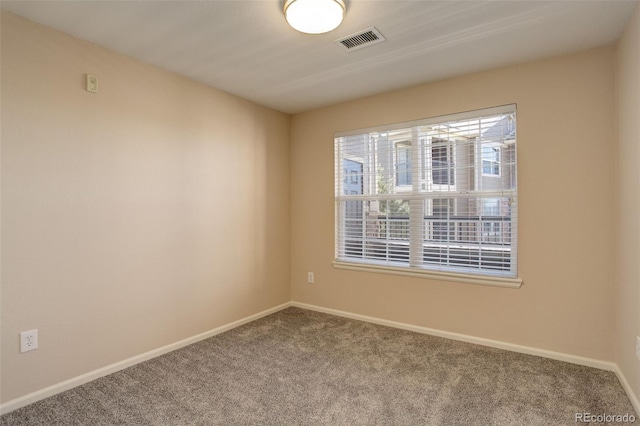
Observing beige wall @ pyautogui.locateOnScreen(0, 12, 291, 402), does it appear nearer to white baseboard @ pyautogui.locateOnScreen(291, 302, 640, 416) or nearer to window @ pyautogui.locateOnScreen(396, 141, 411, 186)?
white baseboard @ pyautogui.locateOnScreen(291, 302, 640, 416)

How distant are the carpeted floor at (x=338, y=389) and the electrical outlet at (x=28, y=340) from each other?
34 centimetres

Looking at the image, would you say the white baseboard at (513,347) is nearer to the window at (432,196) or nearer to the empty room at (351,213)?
the empty room at (351,213)

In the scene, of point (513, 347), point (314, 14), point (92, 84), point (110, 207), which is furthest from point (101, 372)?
point (513, 347)

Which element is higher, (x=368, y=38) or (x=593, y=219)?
(x=368, y=38)

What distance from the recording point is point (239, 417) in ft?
6.42

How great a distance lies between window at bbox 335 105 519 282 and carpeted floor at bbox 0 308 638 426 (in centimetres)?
78

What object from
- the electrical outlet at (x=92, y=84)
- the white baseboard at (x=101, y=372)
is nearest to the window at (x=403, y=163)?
the white baseboard at (x=101, y=372)

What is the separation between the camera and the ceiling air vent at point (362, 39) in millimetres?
2291

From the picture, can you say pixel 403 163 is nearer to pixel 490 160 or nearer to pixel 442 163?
pixel 442 163

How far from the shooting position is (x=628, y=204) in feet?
7.13

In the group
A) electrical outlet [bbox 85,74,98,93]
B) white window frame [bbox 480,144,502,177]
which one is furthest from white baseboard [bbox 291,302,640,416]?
electrical outlet [bbox 85,74,98,93]

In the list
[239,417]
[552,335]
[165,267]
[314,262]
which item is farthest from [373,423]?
[314,262]

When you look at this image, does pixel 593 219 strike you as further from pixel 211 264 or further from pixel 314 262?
pixel 211 264

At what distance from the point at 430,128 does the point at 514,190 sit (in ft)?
3.06
